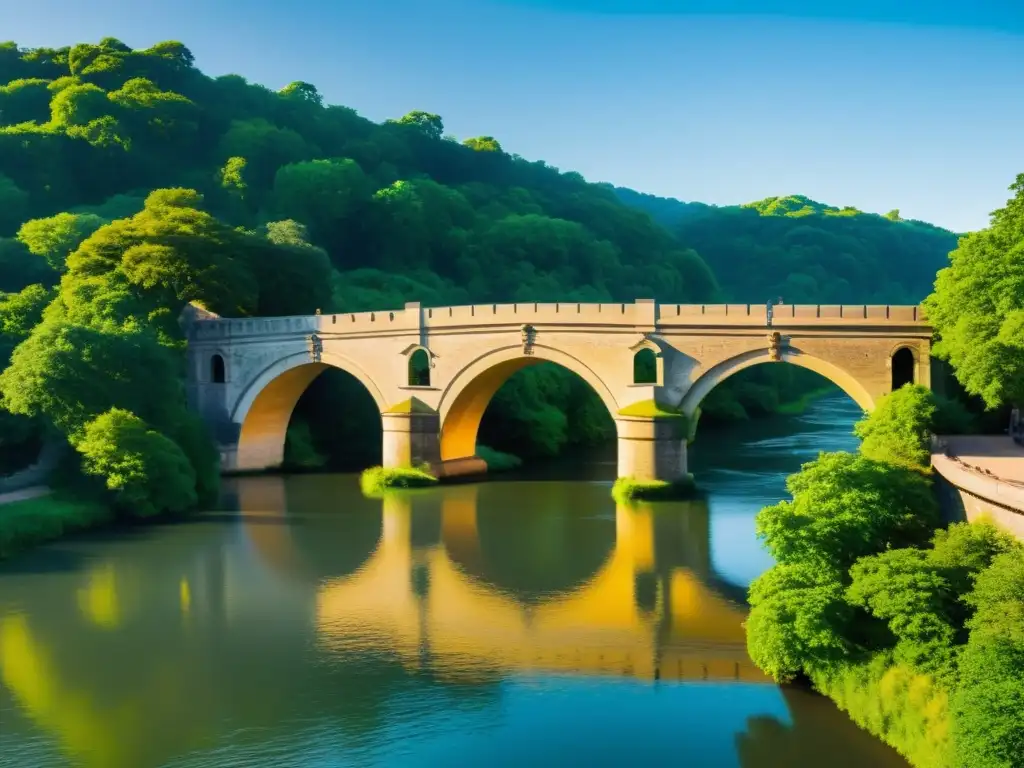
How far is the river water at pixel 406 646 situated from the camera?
17.5 metres

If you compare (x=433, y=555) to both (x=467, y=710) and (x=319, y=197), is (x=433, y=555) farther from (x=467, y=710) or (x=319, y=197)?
(x=319, y=197)

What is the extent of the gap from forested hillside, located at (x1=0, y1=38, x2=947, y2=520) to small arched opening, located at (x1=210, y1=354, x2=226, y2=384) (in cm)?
192

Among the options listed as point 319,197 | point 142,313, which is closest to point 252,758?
point 142,313

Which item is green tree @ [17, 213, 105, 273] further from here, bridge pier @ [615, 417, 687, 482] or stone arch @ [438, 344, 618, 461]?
bridge pier @ [615, 417, 687, 482]

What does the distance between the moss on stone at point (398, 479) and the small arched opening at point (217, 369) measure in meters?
10.2

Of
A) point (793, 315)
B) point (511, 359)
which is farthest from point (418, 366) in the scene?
point (793, 315)

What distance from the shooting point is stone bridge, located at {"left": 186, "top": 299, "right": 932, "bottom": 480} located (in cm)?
3512

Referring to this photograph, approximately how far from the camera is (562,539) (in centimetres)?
3259

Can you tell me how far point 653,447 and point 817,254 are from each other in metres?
78.3

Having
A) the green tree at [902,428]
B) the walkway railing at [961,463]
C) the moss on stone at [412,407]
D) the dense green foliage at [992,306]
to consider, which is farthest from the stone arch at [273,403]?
the dense green foliage at [992,306]

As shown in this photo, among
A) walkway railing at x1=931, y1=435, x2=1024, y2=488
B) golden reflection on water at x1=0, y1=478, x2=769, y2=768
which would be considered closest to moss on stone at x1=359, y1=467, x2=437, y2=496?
golden reflection on water at x1=0, y1=478, x2=769, y2=768

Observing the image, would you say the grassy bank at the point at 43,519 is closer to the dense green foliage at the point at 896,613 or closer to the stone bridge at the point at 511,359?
the stone bridge at the point at 511,359

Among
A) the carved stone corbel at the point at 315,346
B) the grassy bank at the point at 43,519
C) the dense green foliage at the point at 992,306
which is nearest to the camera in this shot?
the dense green foliage at the point at 992,306

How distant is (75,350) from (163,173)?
147 ft
